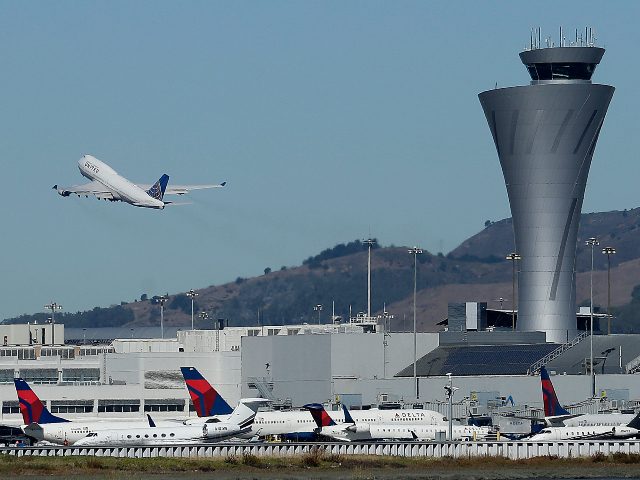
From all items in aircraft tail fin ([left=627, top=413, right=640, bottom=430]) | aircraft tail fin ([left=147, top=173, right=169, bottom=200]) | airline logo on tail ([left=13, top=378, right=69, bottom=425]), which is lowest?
aircraft tail fin ([left=627, top=413, right=640, bottom=430])

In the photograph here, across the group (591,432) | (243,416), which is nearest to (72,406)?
(243,416)

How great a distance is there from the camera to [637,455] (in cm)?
11050

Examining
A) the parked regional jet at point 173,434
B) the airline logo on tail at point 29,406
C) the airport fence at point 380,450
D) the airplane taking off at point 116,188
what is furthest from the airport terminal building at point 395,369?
the airport fence at point 380,450

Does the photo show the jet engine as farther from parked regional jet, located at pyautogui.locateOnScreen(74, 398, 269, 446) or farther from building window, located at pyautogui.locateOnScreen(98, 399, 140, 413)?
building window, located at pyautogui.locateOnScreen(98, 399, 140, 413)

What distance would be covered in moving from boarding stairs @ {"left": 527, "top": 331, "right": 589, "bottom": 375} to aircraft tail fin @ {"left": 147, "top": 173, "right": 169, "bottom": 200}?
157 ft

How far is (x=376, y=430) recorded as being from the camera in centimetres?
13112

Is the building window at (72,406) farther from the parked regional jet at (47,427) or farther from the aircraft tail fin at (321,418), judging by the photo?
the aircraft tail fin at (321,418)

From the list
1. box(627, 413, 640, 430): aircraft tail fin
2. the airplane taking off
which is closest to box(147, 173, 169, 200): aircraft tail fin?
the airplane taking off

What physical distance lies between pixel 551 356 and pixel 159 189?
52.9 metres

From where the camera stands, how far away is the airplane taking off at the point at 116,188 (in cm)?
16538

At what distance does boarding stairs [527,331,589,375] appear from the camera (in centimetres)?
18425

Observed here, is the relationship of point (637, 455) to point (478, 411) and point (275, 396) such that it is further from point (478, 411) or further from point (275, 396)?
point (275, 396)

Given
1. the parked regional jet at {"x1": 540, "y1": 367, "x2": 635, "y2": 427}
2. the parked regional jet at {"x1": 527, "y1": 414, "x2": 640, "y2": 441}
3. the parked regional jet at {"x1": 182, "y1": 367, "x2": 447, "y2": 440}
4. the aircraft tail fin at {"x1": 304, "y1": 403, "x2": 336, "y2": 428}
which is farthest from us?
the parked regional jet at {"x1": 182, "y1": 367, "x2": 447, "y2": 440}

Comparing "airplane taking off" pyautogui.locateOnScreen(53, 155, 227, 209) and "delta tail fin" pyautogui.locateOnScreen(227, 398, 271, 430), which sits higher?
"airplane taking off" pyautogui.locateOnScreen(53, 155, 227, 209)
